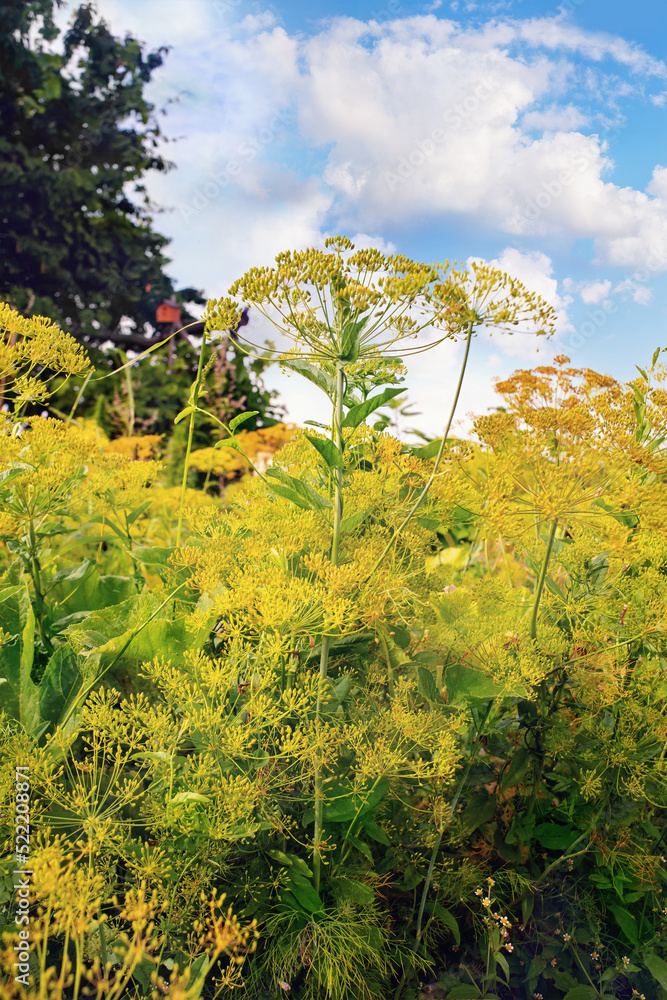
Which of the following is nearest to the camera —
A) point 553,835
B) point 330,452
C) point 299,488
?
point 330,452

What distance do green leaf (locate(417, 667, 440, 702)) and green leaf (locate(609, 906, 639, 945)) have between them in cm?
73

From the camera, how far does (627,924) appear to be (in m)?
1.43

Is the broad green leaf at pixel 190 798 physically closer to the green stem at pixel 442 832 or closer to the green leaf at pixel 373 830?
the green leaf at pixel 373 830

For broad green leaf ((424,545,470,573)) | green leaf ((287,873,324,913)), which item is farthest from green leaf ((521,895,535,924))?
broad green leaf ((424,545,470,573))

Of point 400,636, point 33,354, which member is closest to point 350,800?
point 400,636

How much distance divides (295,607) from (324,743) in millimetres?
248

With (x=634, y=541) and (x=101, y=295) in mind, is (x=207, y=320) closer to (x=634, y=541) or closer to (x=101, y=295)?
(x=634, y=541)

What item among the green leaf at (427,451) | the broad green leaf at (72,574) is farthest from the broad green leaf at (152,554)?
the green leaf at (427,451)

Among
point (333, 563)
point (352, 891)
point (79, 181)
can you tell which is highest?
point (79, 181)

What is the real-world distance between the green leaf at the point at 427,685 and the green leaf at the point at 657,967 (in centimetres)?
78

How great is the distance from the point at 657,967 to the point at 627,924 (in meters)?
0.09

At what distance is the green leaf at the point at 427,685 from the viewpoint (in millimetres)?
1244

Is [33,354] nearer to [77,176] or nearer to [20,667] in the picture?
[20,667]
